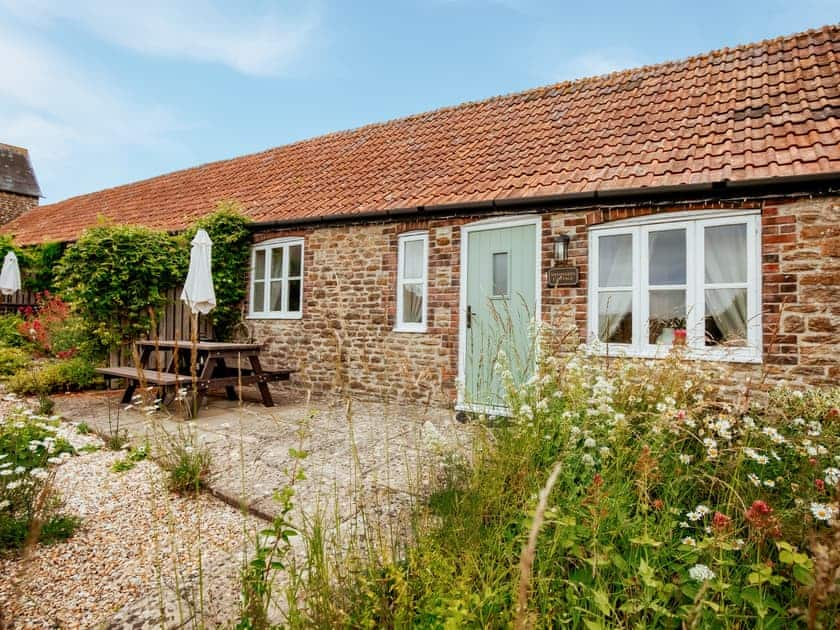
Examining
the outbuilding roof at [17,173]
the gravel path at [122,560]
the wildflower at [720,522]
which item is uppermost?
the outbuilding roof at [17,173]

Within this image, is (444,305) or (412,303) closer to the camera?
(444,305)

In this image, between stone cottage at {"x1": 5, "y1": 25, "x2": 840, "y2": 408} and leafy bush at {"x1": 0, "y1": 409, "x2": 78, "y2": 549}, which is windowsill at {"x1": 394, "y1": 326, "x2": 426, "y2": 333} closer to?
stone cottage at {"x1": 5, "y1": 25, "x2": 840, "y2": 408}

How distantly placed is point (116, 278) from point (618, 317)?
856cm

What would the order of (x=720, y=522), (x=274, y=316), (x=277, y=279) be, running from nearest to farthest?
(x=720, y=522) → (x=274, y=316) → (x=277, y=279)

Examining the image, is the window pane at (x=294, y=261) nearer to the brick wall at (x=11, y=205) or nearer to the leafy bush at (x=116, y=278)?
the leafy bush at (x=116, y=278)

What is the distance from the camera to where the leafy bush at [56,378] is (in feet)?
24.5

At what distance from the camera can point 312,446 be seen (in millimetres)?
4797

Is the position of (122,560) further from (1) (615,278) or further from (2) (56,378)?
(2) (56,378)

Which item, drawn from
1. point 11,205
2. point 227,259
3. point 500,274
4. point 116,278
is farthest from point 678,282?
point 11,205

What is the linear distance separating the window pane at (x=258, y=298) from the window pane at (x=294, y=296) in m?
0.79

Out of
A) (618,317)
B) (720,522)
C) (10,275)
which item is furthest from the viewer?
(10,275)

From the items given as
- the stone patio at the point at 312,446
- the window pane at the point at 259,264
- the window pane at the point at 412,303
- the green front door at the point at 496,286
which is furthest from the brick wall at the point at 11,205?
the green front door at the point at 496,286

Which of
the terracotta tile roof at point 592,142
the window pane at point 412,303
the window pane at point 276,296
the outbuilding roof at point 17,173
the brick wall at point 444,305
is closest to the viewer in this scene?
the brick wall at point 444,305

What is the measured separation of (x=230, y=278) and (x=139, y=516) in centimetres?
665
